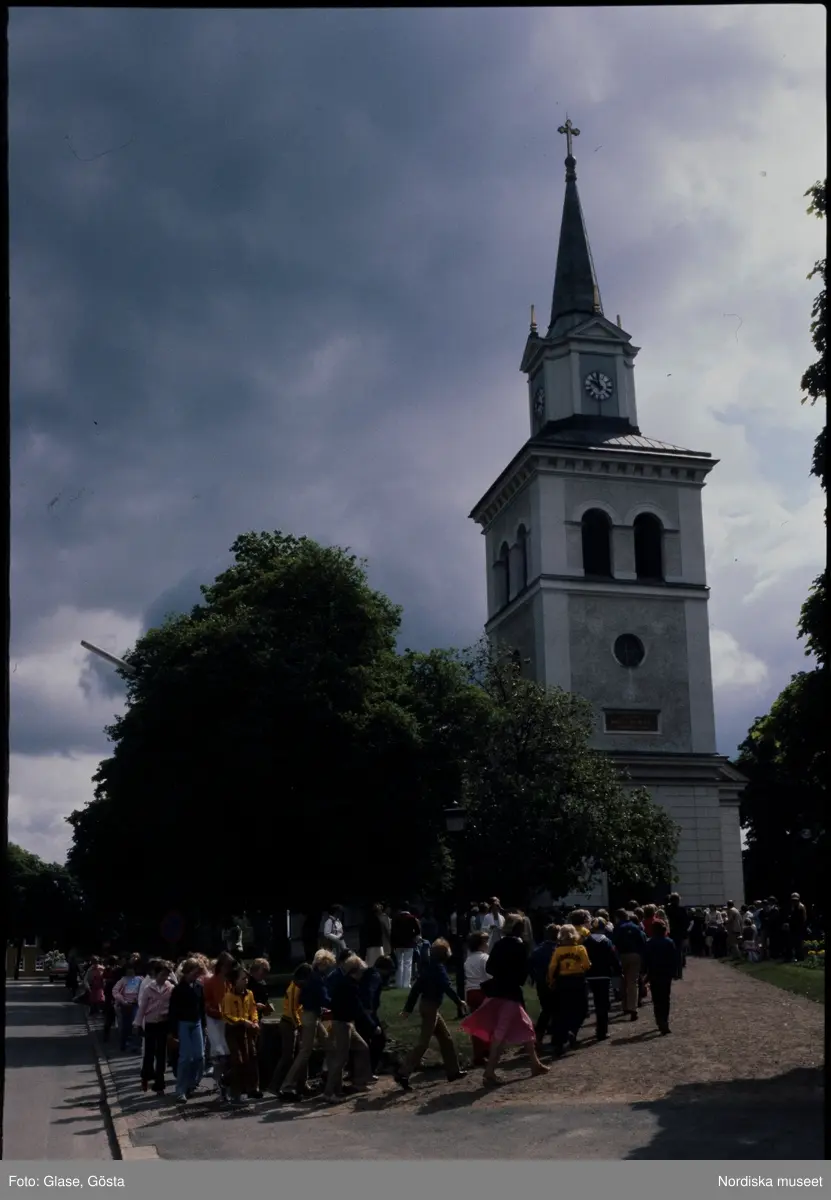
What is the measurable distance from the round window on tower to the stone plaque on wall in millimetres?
1866

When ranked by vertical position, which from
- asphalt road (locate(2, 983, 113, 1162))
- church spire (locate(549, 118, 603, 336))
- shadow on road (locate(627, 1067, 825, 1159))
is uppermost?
church spire (locate(549, 118, 603, 336))

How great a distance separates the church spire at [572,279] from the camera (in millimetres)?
59062

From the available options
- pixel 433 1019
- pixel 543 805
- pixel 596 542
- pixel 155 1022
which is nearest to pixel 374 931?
pixel 155 1022

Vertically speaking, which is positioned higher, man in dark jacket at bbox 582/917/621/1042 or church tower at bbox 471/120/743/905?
church tower at bbox 471/120/743/905

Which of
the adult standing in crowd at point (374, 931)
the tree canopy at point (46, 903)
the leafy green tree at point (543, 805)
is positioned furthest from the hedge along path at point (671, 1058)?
the tree canopy at point (46, 903)

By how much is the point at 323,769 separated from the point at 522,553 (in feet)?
82.3

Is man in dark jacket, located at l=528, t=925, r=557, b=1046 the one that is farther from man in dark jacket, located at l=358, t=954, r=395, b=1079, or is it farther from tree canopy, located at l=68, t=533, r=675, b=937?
tree canopy, located at l=68, t=533, r=675, b=937

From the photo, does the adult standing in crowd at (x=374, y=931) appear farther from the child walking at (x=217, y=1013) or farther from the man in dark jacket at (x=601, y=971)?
the child walking at (x=217, y=1013)

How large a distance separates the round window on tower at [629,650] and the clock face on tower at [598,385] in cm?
1073

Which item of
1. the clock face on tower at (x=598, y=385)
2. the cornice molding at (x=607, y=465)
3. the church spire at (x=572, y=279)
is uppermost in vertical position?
the church spire at (x=572, y=279)

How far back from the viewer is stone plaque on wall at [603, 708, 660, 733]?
51.0 meters

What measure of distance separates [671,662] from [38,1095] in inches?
1434

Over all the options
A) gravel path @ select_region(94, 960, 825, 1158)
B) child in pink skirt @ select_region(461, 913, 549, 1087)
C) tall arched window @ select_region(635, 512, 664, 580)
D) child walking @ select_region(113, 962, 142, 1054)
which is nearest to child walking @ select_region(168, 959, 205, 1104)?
gravel path @ select_region(94, 960, 825, 1158)
